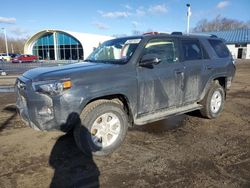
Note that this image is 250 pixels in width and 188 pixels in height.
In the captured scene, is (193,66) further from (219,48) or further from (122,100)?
(122,100)

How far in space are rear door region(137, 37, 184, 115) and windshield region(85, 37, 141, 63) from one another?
27 cm

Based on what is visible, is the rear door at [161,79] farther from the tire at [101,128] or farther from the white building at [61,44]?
the white building at [61,44]

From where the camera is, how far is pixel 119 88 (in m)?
4.30

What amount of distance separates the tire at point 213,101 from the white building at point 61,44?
4072 cm

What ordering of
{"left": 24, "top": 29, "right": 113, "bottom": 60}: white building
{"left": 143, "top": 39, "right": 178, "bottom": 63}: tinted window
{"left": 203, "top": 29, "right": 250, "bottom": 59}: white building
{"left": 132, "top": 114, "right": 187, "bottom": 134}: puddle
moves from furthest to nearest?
{"left": 203, "top": 29, "right": 250, "bottom": 59}: white building
{"left": 24, "top": 29, "right": 113, "bottom": 60}: white building
{"left": 132, "top": 114, "right": 187, "bottom": 134}: puddle
{"left": 143, "top": 39, "right": 178, "bottom": 63}: tinted window

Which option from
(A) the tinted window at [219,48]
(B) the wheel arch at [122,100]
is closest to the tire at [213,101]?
(A) the tinted window at [219,48]

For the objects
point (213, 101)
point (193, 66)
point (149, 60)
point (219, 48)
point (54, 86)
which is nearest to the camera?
point (54, 86)

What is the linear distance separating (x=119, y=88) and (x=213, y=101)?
308 cm

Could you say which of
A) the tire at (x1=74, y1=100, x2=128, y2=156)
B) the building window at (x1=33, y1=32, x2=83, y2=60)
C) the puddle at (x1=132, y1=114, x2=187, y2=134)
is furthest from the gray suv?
the building window at (x1=33, y1=32, x2=83, y2=60)

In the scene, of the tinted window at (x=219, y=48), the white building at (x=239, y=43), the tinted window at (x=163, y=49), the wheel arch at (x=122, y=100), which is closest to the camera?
the wheel arch at (x=122, y=100)

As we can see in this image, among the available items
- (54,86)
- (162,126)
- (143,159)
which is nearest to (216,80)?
(162,126)

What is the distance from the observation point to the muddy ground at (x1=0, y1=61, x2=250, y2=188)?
3.51 meters

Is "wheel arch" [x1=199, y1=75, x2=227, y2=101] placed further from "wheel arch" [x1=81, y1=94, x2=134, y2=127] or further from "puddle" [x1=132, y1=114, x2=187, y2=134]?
"wheel arch" [x1=81, y1=94, x2=134, y2=127]

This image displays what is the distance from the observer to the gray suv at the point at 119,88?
3867 millimetres
